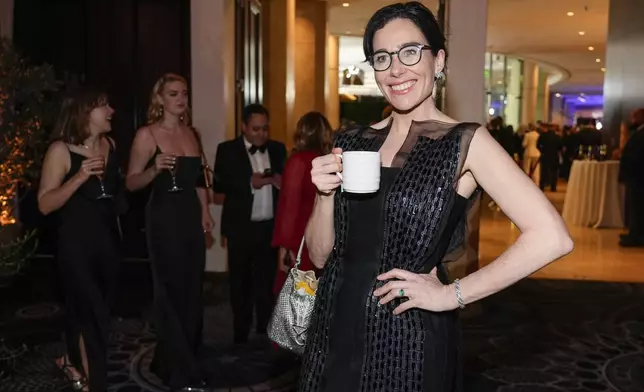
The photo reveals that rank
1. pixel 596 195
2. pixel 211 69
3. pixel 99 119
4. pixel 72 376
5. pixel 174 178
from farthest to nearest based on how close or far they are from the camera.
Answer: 1. pixel 596 195
2. pixel 211 69
3. pixel 72 376
4. pixel 174 178
5. pixel 99 119

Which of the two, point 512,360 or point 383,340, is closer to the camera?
point 383,340

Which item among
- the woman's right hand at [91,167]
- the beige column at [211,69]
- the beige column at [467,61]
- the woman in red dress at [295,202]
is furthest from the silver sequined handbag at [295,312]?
the beige column at [211,69]

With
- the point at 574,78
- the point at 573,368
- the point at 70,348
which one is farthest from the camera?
the point at 574,78

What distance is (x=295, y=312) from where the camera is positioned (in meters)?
1.97

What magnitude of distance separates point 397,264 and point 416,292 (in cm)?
8

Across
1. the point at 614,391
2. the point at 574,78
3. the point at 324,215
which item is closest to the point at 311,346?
the point at 324,215

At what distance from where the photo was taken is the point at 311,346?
179 centimetres

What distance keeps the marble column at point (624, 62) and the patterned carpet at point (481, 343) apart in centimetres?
481

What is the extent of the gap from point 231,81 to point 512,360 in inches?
151

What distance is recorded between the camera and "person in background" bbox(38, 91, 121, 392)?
3.47m

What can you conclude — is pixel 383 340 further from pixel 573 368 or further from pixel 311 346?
pixel 573 368

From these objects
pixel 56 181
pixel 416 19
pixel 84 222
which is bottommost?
pixel 84 222

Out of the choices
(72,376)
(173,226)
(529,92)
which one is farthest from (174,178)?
(529,92)

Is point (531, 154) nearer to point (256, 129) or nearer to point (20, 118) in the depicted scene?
point (256, 129)
